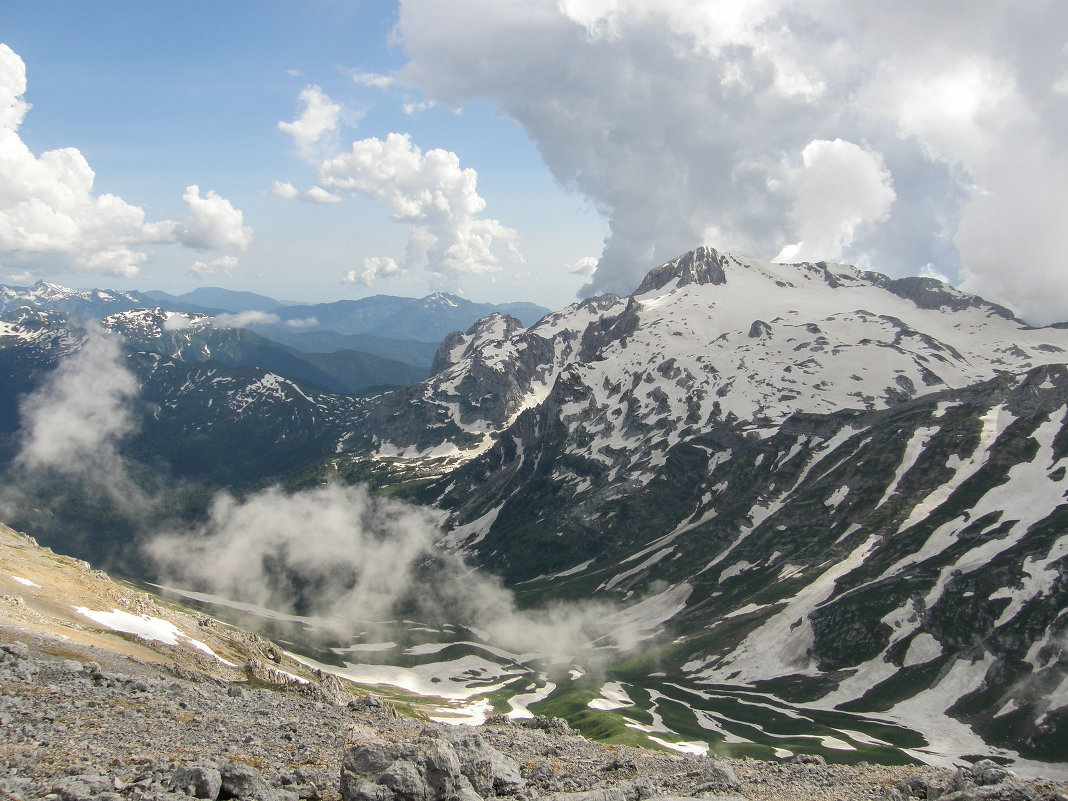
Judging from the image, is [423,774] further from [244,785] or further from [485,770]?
[244,785]

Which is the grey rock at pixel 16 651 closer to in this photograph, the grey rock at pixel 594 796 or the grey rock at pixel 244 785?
the grey rock at pixel 244 785

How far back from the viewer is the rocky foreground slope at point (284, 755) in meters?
24.7

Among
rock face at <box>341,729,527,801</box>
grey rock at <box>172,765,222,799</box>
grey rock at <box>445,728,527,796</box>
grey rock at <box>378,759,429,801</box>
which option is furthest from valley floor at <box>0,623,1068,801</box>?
grey rock at <box>378,759,429,801</box>

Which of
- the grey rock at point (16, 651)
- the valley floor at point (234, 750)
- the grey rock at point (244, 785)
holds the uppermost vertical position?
the grey rock at point (244, 785)

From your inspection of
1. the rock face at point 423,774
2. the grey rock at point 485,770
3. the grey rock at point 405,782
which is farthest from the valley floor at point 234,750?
the grey rock at point 405,782

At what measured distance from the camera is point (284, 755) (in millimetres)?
32281

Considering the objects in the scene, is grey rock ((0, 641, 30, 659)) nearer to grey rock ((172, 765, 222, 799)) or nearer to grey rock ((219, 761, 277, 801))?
grey rock ((172, 765, 222, 799))

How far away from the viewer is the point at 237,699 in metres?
45.4

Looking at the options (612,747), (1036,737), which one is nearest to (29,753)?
(612,747)

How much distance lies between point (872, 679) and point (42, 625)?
665 ft

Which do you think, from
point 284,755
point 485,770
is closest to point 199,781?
point 284,755

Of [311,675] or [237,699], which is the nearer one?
[237,699]

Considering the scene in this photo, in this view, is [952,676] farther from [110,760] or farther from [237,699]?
[110,760]

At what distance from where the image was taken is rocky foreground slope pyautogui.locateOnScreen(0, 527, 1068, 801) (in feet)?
80.9
